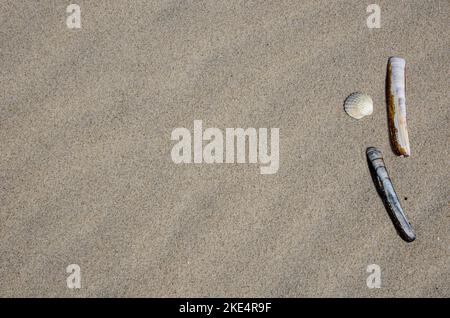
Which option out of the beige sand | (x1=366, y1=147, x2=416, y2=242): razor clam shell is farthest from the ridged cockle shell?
(x1=366, y1=147, x2=416, y2=242): razor clam shell

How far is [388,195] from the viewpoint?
1677 mm

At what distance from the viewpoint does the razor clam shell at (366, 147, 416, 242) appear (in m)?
1.68

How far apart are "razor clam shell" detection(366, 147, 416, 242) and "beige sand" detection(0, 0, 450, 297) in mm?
40

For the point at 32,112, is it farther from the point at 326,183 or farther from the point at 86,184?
the point at 326,183

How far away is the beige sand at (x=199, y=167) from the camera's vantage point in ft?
5.65

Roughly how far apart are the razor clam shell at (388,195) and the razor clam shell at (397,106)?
0.10 meters

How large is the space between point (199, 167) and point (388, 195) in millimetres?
A: 856

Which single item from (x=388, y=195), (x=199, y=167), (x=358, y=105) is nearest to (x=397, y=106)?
(x=358, y=105)

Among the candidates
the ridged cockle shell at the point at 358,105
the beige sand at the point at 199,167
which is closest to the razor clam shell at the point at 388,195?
the beige sand at the point at 199,167

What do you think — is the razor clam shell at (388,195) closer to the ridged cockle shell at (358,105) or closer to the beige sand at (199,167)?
the beige sand at (199,167)

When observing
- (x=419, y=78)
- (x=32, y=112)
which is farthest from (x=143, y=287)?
(x=419, y=78)

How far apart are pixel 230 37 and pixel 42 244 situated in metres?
1.29

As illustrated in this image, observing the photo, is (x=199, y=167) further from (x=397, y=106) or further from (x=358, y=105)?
(x=397, y=106)

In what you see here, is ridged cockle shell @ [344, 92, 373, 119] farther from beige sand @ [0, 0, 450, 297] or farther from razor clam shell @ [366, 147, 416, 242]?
razor clam shell @ [366, 147, 416, 242]
